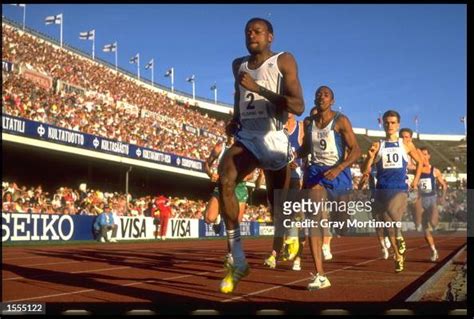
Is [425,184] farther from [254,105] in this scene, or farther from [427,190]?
[254,105]

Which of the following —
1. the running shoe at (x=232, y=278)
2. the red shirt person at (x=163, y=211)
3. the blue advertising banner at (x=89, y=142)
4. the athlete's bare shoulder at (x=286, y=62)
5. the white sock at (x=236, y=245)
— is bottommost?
the running shoe at (x=232, y=278)

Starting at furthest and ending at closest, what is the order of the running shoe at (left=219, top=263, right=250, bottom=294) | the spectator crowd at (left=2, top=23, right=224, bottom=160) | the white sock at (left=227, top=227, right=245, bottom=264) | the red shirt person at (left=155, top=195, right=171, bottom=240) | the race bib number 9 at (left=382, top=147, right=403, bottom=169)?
the red shirt person at (left=155, top=195, right=171, bottom=240) < the spectator crowd at (left=2, top=23, right=224, bottom=160) < the race bib number 9 at (left=382, top=147, right=403, bottom=169) < the white sock at (left=227, top=227, right=245, bottom=264) < the running shoe at (left=219, top=263, right=250, bottom=294)

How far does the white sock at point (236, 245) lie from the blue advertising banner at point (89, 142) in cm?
1463

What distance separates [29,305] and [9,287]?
2.07 meters

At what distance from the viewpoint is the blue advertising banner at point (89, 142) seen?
62.6 feet

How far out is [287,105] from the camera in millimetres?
5141

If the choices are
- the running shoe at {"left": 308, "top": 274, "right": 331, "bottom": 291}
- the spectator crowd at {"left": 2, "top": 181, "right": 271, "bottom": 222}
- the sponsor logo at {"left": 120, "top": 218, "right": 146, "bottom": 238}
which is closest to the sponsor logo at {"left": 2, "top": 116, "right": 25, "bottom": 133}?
the spectator crowd at {"left": 2, "top": 181, "right": 271, "bottom": 222}

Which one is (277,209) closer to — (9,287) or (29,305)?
(29,305)

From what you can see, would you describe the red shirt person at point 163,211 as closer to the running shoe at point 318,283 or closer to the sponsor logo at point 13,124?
the sponsor logo at point 13,124

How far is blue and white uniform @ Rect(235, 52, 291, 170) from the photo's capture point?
536 cm

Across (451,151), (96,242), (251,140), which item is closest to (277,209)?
(251,140)

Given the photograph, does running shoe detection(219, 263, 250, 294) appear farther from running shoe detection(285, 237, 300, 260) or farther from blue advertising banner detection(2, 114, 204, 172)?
blue advertising banner detection(2, 114, 204, 172)

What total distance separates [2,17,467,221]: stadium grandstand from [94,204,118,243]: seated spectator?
3.53ft

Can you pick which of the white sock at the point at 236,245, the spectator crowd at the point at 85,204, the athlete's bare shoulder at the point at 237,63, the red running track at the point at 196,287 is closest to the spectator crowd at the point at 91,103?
the spectator crowd at the point at 85,204
